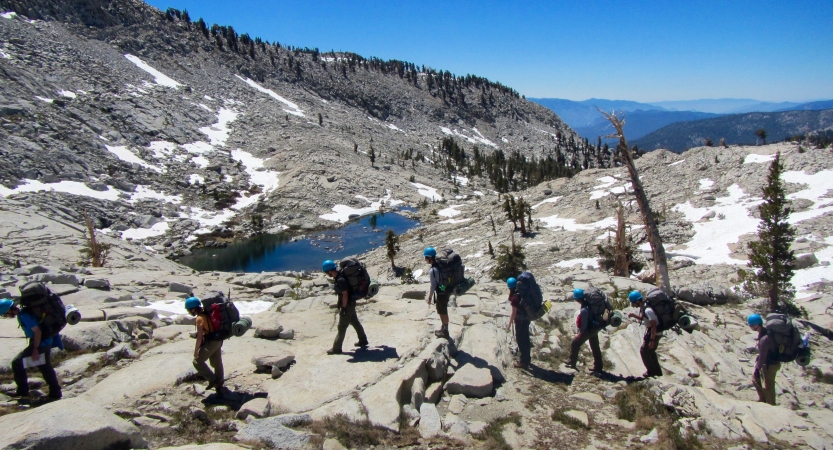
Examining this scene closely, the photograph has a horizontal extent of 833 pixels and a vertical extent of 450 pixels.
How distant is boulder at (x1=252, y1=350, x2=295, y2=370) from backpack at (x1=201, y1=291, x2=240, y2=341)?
4.27 ft

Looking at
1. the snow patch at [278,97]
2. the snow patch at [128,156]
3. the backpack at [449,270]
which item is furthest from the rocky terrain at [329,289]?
the snow patch at [278,97]

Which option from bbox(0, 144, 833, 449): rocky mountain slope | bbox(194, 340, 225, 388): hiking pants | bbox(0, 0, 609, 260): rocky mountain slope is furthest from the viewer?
bbox(0, 0, 609, 260): rocky mountain slope

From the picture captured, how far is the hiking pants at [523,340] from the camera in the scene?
9000 millimetres

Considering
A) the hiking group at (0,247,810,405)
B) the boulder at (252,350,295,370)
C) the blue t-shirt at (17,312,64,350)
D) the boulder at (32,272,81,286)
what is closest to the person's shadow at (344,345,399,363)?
the hiking group at (0,247,810,405)

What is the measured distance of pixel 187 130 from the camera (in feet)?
228

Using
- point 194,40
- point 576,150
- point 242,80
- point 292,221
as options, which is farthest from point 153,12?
point 576,150

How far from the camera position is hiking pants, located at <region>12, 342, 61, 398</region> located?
6.42m

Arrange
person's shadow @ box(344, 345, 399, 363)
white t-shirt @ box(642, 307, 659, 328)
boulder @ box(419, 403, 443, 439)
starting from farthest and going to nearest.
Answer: person's shadow @ box(344, 345, 399, 363) < white t-shirt @ box(642, 307, 659, 328) < boulder @ box(419, 403, 443, 439)

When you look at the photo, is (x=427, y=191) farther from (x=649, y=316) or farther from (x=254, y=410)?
(x=254, y=410)

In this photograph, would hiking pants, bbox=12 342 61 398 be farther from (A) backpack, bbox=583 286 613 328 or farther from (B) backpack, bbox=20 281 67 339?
(A) backpack, bbox=583 286 613 328

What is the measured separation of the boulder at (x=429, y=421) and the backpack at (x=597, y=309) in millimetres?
3888

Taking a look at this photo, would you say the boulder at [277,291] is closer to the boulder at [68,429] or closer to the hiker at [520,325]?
the hiker at [520,325]

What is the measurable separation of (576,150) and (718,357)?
12583cm

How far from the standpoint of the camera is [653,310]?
8.20 metres
